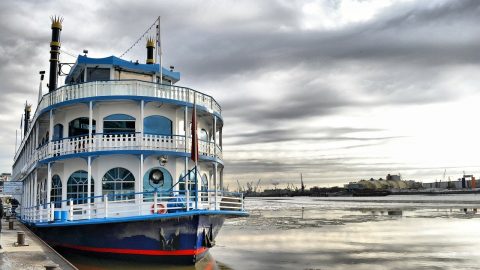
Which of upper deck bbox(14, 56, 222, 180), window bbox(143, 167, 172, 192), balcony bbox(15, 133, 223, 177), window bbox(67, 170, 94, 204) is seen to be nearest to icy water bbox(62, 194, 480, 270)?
window bbox(67, 170, 94, 204)

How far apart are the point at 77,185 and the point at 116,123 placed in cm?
291

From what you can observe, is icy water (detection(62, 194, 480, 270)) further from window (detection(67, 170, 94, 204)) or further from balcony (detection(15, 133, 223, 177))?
balcony (detection(15, 133, 223, 177))

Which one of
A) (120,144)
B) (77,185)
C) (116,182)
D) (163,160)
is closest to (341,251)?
(163,160)

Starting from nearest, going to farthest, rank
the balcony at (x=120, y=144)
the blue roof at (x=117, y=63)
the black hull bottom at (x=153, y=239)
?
1. the black hull bottom at (x=153, y=239)
2. the balcony at (x=120, y=144)
3. the blue roof at (x=117, y=63)

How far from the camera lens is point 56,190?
61.7 feet

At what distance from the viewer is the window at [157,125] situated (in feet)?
58.9

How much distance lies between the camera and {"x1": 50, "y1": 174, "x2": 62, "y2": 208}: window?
18.5 m

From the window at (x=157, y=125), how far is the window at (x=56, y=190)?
4426 mm

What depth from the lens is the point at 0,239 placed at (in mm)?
16828

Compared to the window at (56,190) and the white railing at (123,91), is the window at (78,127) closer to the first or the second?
the white railing at (123,91)

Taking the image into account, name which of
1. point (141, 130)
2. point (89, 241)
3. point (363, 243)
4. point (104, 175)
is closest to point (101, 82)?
point (141, 130)

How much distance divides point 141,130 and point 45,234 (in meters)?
6.30

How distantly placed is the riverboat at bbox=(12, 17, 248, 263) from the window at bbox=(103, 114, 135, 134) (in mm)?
40

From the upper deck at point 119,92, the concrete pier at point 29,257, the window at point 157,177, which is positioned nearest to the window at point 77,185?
the upper deck at point 119,92
